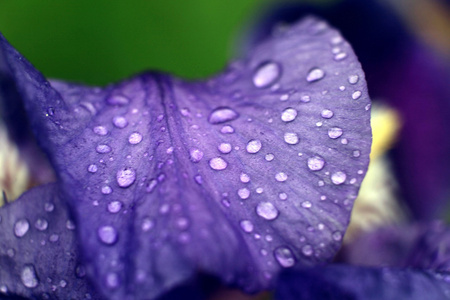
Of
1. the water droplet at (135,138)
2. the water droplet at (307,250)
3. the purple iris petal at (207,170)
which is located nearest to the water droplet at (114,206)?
the purple iris petal at (207,170)

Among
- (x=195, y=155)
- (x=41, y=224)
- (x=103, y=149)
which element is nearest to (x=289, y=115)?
(x=195, y=155)

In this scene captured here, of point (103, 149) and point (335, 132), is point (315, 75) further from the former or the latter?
point (103, 149)

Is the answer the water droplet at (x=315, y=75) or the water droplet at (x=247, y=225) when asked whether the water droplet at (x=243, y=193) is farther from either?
the water droplet at (x=315, y=75)

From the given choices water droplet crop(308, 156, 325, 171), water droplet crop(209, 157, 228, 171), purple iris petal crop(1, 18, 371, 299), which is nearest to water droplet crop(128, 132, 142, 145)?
purple iris petal crop(1, 18, 371, 299)

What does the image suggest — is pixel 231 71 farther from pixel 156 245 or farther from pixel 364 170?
pixel 156 245

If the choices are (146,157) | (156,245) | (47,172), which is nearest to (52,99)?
(146,157)
